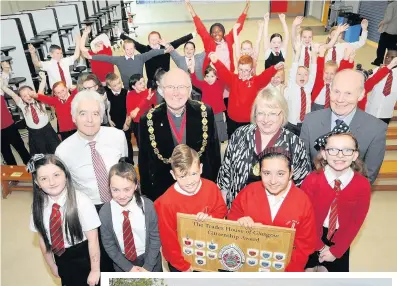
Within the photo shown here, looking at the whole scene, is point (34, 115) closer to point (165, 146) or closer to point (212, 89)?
point (212, 89)

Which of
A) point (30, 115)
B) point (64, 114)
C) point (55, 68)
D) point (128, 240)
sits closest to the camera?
point (128, 240)

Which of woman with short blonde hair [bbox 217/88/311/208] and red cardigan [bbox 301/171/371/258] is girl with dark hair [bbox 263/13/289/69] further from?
red cardigan [bbox 301/171/371/258]

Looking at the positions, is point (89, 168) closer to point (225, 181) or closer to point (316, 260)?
point (225, 181)

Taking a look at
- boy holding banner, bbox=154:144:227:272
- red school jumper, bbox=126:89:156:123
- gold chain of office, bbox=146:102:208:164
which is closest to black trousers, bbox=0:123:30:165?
red school jumper, bbox=126:89:156:123

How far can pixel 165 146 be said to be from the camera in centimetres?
246

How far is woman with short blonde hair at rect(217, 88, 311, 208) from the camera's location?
79.4 inches

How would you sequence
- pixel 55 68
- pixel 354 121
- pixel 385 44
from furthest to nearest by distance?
pixel 385 44 → pixel 55 68 → pixel 354 121

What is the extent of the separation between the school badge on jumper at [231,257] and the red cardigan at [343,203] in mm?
527

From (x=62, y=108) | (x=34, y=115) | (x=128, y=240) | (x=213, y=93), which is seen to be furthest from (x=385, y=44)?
(x=128, y=240)

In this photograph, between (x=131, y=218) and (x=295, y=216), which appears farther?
(x=131, y=218)

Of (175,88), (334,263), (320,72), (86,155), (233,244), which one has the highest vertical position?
(175,88)

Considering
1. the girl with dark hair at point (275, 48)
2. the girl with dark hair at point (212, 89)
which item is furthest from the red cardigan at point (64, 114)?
the girl with dark hair at point (275, 48)

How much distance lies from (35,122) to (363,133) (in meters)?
3.52

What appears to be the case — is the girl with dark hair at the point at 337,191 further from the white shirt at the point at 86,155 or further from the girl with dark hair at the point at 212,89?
the girl with dark hair at the point at 212,89
